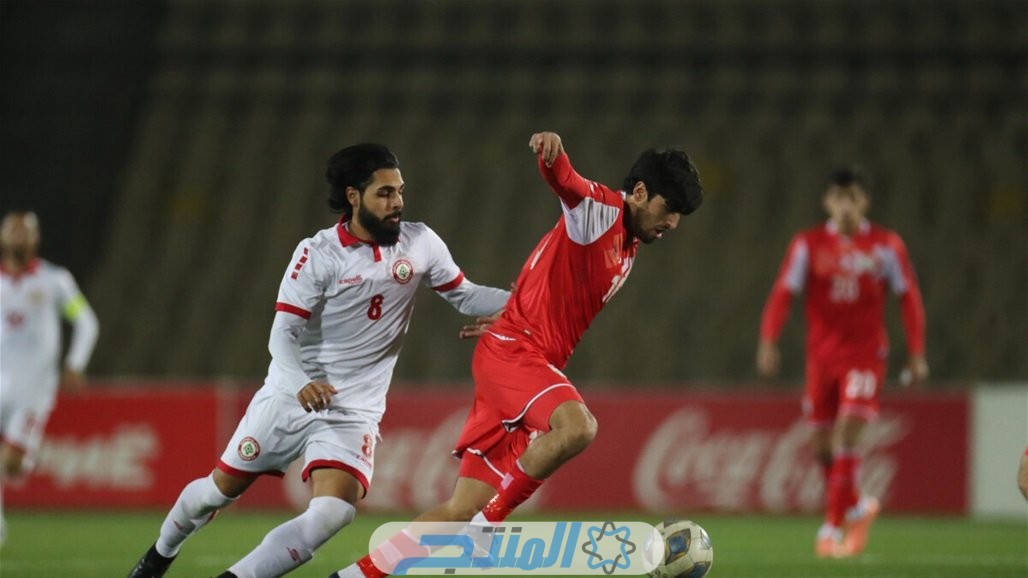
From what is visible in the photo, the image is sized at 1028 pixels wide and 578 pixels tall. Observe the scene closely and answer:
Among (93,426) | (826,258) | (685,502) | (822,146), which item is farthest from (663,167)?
(822,146)

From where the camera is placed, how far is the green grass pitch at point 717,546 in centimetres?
716

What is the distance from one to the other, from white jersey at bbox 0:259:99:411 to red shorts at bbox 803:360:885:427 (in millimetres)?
4596

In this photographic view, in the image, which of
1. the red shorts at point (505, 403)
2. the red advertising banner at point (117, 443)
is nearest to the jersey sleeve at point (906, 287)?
the red shorts at point (505, 403)

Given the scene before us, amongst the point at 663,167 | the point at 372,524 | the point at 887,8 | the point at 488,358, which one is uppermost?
the point at 887,8

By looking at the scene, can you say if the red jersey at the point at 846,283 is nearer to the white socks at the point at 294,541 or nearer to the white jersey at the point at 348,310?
the white jersey at the point at 348,310

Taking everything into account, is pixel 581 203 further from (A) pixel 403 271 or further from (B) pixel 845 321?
(B) pixel 845 321

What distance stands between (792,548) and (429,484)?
3.97 m

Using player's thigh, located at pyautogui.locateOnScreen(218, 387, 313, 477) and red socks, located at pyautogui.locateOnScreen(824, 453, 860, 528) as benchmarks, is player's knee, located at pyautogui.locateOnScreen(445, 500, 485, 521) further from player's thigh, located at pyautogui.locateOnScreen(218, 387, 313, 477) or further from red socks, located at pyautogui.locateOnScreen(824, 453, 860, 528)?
red socks, located at pyautogui.locateOnScreen(824, 453, 860, 528)

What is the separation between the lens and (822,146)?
17031mm

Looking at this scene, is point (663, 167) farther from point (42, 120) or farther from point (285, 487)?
point (42, 120)

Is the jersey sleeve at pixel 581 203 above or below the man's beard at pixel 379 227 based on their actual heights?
above

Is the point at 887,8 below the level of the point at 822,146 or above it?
above

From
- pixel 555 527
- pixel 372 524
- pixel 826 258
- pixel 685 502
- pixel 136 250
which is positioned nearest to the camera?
pixel 555 527

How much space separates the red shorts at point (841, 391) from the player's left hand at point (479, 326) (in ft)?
11.3
